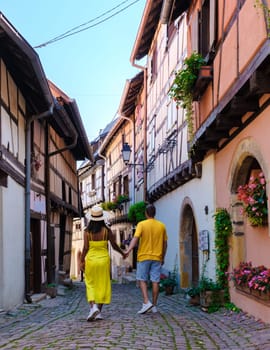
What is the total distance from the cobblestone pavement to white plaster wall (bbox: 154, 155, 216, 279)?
173 centimetres

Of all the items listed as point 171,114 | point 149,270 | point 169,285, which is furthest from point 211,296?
point 171,114

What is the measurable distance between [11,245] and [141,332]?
4.31 m

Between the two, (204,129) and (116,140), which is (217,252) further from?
(116,140)

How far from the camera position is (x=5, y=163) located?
8.96 meters

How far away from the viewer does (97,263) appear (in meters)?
6.96

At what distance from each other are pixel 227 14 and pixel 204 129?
1695 millimetres

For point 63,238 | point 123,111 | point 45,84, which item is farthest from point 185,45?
point 123,111

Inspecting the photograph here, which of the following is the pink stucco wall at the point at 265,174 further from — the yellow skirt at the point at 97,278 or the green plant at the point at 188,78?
the yellow skirt at the point at 97,278

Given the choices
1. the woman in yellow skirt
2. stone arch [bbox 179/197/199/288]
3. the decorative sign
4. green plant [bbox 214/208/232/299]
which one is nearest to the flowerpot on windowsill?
green plant [bbox 214/208/232/299]

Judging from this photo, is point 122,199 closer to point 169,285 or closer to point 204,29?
point 169,285

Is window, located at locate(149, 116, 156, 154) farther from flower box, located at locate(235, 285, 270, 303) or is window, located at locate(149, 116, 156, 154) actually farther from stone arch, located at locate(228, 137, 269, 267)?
flower box, located at locate(235, 285, 270, 303)

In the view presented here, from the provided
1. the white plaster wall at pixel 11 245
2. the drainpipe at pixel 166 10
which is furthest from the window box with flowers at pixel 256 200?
the drainpipe at pixel 166 10

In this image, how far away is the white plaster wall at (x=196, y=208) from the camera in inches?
370

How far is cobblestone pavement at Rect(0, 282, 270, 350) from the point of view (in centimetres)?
526
